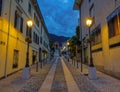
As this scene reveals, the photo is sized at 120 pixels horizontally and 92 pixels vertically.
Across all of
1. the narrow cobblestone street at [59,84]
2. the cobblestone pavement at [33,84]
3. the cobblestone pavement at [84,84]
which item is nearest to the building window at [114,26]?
the narrow cobblestone street at [59,84]

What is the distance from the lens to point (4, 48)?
10906 millimetres

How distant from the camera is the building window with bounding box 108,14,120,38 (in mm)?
10770

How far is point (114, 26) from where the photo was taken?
37.7 feet

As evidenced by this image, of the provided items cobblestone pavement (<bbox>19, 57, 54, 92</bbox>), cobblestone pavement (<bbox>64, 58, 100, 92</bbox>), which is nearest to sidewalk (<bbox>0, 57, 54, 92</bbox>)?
cobblestone pavement (<bbox>19, 57, 54, 92</bbox>)

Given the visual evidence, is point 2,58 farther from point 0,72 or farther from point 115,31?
point 115,31

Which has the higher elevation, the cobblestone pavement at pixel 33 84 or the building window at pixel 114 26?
the building window at pixel 114 26

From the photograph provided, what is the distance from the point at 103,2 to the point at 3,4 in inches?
362

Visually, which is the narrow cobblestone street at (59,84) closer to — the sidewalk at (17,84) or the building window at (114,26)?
the sidewalk at (17,84)

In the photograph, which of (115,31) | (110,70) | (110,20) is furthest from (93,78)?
(110,20)

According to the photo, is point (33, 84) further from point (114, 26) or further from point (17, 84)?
point (114, 26)

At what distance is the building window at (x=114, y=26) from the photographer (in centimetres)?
1077

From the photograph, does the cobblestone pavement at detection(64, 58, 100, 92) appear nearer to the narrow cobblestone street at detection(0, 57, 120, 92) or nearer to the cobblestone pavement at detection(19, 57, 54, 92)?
the narrow cobblestone street at detection(0, 57, 120, 92)

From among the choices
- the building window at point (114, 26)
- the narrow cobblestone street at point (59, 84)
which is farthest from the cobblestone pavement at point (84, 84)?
the building window at point (114, 26)

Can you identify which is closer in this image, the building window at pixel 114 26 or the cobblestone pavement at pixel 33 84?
the cobblestone pavement at pixel 33 84
